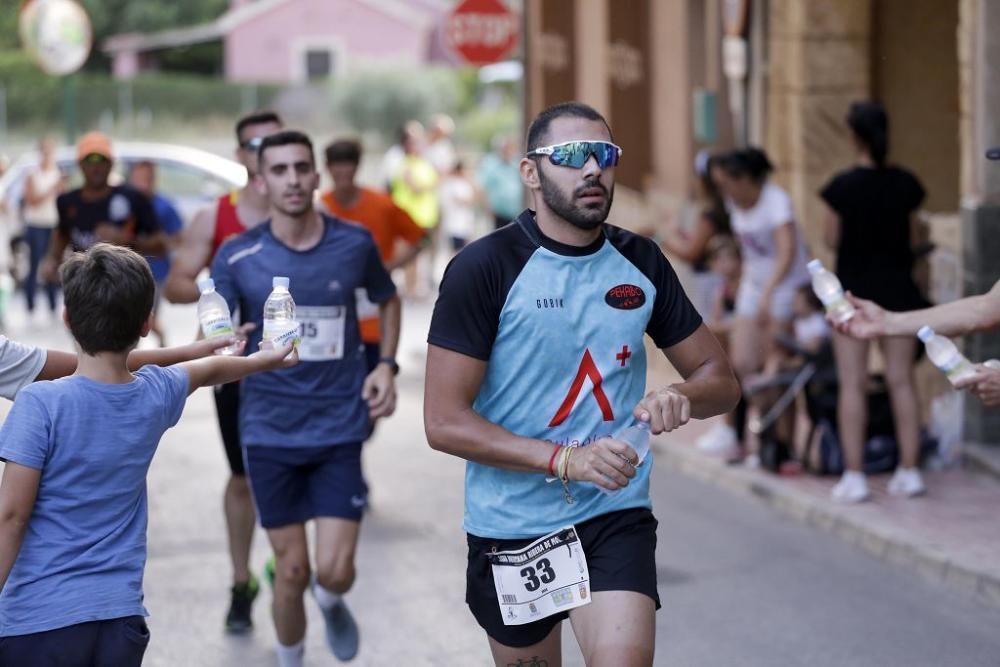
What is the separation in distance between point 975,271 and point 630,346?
239 inches

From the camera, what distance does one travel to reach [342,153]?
364 inches

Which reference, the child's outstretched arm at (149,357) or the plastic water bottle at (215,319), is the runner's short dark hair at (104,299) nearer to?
the child's outstretched arm at (149,357)

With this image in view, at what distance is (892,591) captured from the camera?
7820mm

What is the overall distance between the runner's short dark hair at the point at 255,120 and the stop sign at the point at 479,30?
42.0 feet

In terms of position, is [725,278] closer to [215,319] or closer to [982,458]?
[982,458]

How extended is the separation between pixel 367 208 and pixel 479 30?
1150cm

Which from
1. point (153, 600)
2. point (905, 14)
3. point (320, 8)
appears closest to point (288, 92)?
point (320, 8)

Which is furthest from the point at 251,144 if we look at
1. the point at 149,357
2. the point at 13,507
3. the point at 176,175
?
the point at 176,175

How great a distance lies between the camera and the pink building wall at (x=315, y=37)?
71.6 meters

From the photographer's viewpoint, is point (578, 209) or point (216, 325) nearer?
point (578, 209)

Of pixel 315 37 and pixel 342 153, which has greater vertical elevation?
pixel 315 37

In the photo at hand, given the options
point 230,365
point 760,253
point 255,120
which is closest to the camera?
point 230,365

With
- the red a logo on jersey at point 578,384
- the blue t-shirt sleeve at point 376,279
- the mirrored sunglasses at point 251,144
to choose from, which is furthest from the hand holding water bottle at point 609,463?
the mirrored sunglasses at point 251,144

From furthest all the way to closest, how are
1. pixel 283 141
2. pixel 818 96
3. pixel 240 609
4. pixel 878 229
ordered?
pixel 818 96, pixel 878 229, pixel 240 609, pixel 283 141
